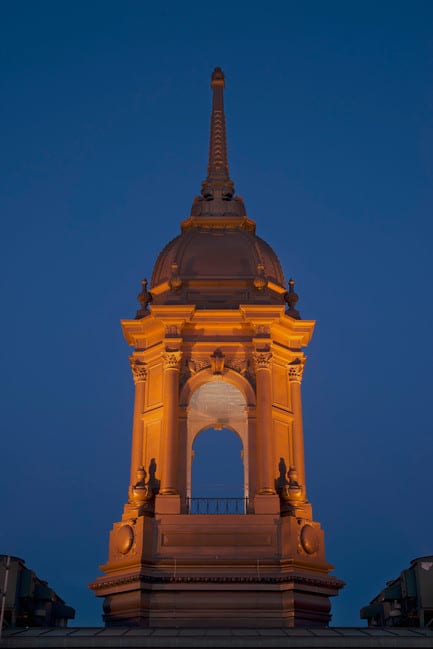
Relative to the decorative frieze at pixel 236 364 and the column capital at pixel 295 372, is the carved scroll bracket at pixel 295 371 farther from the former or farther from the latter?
the decorative frieze at pixel 236 364

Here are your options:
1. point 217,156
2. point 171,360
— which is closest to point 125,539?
point 171,360

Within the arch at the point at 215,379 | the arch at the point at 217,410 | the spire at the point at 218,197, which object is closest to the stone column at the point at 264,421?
the arch at the point at 215,379

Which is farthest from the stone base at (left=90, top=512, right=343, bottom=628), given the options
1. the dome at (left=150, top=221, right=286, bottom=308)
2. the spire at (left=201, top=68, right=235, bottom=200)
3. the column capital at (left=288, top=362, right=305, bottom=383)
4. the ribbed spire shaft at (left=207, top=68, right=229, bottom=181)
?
the ribbed spire shaft at (left=207, top=68, right=229, bottom=181)

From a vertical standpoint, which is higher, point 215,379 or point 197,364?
point 197,364

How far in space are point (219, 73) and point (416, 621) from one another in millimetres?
30573

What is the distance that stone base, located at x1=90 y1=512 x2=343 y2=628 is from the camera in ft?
110

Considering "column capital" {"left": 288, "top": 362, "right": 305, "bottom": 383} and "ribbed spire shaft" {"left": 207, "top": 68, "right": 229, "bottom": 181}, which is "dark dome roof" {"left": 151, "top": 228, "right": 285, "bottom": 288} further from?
"ribbed spire shaft" {"left": 207, "top": 68, "right": 229, "bottom": 181}

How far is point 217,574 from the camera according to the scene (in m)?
34.1

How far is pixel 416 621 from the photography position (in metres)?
31.9

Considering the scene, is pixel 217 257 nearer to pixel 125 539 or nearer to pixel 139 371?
pixel 139 371

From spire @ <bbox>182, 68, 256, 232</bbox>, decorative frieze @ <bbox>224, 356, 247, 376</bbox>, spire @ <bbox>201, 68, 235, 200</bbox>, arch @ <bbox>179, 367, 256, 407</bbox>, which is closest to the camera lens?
arch @ <bbox>179, 367, 256, 407</bbox>

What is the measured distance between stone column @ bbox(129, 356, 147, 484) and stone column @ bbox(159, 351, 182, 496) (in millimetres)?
1500

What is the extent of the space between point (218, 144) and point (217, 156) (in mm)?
704

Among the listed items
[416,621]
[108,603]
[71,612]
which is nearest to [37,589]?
[108,603]
